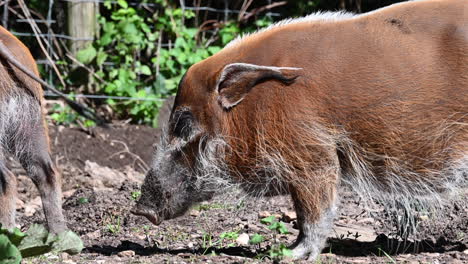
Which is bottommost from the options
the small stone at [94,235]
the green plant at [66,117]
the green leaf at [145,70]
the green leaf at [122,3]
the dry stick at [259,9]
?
the green plant at [66,117]

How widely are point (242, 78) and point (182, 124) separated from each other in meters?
0.50

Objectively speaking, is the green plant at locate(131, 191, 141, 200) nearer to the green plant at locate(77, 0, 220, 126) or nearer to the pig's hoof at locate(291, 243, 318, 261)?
the pig's hoof at locate(291, 243, 318, 261)

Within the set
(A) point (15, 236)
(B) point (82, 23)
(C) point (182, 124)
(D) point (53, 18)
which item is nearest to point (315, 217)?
(C) point (182, 124)

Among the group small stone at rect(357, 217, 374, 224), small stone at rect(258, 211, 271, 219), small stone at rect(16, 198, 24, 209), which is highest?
small stone at rect(357, 217, 374, 224)

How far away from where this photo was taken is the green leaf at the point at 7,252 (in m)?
3.66

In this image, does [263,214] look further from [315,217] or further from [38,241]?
[38,241]

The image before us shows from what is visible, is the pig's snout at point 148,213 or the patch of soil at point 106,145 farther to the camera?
the patch of soil at point 106,145

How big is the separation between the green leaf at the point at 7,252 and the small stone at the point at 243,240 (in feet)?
6.20

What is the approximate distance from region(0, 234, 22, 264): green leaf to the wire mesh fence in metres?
6.17

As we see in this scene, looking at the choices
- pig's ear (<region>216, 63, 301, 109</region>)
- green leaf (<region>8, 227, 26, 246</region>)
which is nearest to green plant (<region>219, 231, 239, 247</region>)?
pig's ear (<region>216, 63, 301, 109</region>)

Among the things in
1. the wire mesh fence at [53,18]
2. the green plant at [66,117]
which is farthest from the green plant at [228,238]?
the green plant at [66,117]

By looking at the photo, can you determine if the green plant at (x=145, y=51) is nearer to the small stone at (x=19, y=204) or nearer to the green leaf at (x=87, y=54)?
the green leaf at (x=87, y=54)

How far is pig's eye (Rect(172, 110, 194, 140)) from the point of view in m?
4.98

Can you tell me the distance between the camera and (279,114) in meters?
4.68
